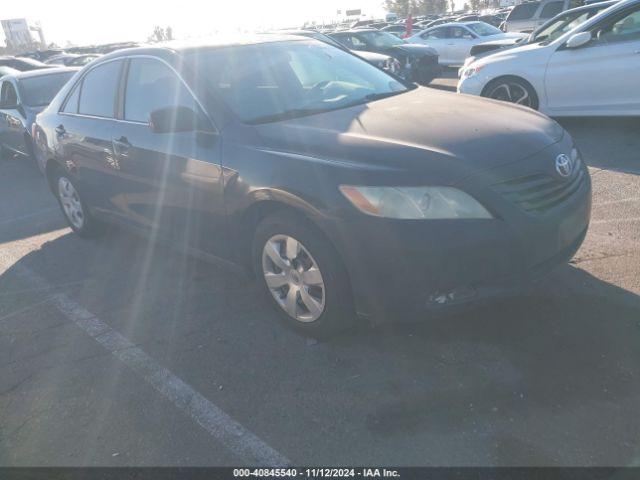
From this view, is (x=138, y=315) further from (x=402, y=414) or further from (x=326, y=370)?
(x=402, y=414)

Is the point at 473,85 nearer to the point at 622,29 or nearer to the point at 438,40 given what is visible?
the point at 622,29

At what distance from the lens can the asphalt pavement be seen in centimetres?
250

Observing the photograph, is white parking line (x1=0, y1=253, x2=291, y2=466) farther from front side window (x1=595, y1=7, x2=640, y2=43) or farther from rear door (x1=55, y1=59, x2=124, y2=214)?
front side window (x1=595, y1=7, x2=640, y2=43)

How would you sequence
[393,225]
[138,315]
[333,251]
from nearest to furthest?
[393,225] < [333,251] < [138,315]

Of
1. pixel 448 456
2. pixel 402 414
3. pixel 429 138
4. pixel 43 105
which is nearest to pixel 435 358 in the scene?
pixel 402 414

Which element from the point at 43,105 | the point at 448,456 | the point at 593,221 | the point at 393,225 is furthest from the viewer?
the point at 43,105

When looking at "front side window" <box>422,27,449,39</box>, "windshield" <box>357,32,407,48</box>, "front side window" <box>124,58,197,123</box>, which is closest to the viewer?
"front side window" <box>124,58,197,123</box>

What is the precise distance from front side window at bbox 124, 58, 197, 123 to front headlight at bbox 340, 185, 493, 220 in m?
1.54

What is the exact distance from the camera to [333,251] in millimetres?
2961

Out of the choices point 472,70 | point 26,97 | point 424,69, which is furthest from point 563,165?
point 424,69

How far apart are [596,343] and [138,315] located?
2.87 m

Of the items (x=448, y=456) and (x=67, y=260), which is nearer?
(x=448, y=456)

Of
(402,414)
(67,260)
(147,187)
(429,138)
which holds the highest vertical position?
(429,138)

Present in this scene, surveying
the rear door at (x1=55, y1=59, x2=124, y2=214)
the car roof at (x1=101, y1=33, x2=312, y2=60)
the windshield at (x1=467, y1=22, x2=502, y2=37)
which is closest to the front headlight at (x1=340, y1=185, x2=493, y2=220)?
the car roof at (x1=101, y1=33, x2=312, y2=60)
